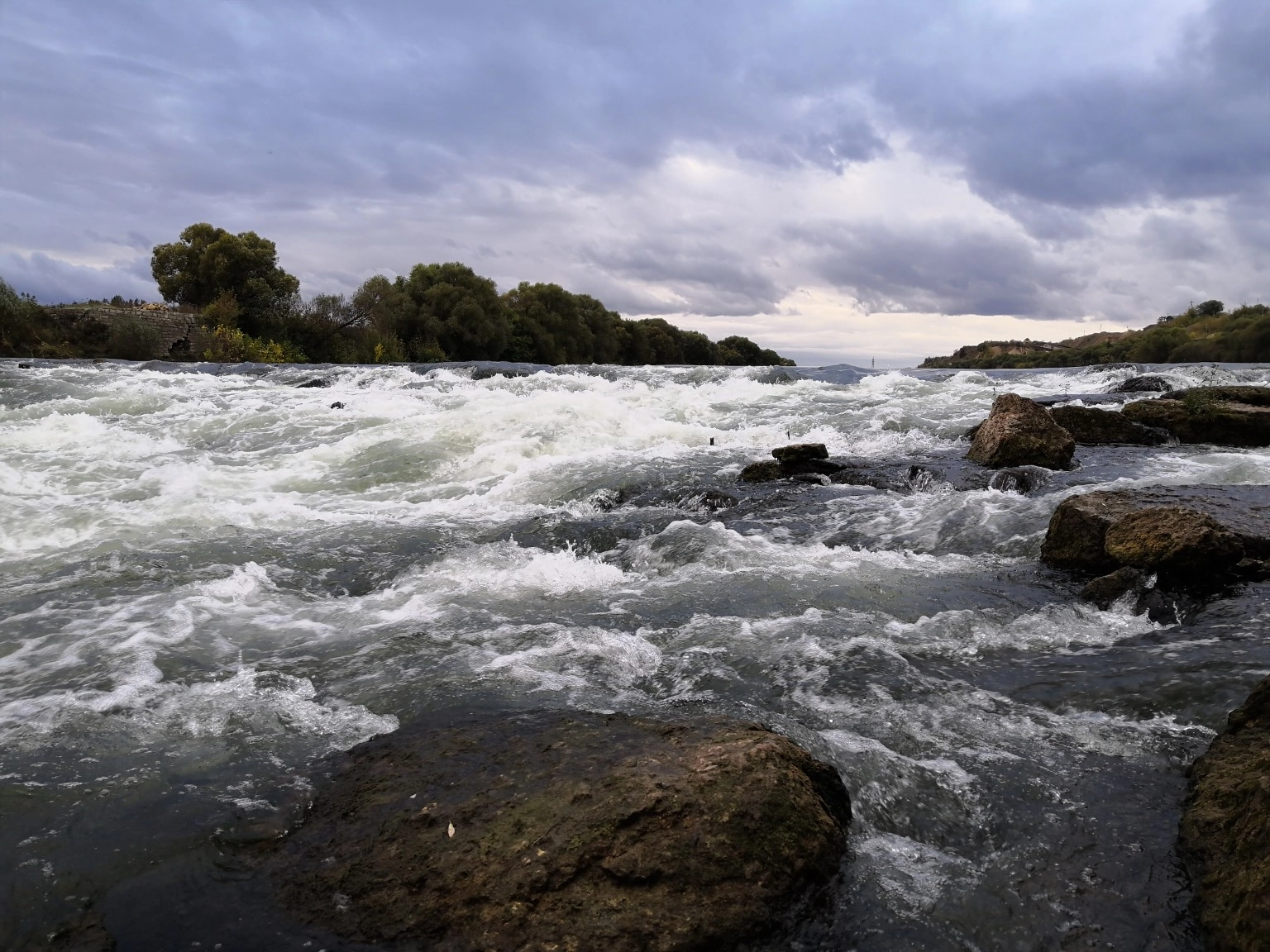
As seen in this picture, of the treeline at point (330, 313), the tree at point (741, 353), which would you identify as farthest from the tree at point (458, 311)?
the tree at point (741, 353)

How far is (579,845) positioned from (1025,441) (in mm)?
9564

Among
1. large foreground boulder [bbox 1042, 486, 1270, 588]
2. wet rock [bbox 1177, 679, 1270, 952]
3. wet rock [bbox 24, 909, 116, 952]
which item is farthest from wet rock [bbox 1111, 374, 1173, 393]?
wet rock [bbox 24, 909, 116, 952]

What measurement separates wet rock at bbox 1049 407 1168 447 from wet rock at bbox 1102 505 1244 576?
675 cm

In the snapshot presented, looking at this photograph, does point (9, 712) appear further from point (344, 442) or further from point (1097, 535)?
point (344, 442)

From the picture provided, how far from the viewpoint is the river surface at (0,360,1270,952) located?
→ 266 centimetres

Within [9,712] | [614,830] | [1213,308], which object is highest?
[1213,308]

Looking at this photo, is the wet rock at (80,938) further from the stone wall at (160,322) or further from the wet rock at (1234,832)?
the stone wall at (160,322)

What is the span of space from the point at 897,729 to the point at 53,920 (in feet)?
10.8

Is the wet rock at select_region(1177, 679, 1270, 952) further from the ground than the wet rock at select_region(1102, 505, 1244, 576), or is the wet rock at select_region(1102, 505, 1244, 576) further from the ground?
the wet rock at select_region(1102, 505, 1244, 576)

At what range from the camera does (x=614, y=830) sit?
2.47m

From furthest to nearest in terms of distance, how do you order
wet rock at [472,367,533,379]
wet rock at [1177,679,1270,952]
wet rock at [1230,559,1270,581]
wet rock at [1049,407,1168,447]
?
wet rock at [472,367,533,379], wet rock at [1049,407,1168,447], wet rock at [1230,559,1270,581], wet rock at [1177,679,1270,952]

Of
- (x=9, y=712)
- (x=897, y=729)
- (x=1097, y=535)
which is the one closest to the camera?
(x=897, y=729)

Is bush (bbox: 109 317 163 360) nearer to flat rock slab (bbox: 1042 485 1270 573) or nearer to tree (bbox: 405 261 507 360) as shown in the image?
tree (bbox: 405 261 507 360)

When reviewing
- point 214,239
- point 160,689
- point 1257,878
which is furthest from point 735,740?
point 214,239
